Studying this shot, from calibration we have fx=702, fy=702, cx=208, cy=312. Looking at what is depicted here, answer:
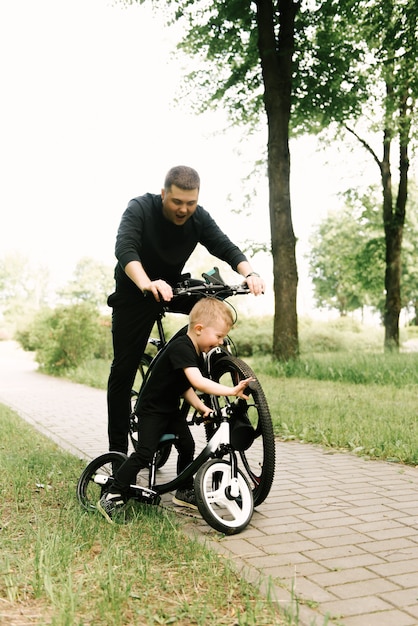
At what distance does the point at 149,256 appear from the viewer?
14.2 ft

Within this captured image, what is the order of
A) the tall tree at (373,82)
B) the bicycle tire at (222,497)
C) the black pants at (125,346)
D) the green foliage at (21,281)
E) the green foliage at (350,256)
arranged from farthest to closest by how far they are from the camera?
1. the green foliage at (21,281)
2. the green foliage at (350,256)
3. the tall tree at (373,82)
4. the black pants at (125,346)
5. the bicycle tire at (222,497)

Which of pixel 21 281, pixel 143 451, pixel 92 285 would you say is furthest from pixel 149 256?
pixel 21 281

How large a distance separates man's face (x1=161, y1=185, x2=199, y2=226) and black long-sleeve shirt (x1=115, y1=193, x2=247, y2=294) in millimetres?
152

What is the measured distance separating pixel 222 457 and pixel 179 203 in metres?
1.44

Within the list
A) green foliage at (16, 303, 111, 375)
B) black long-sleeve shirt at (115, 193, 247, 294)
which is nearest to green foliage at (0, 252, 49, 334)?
green foliage at (16, 303, 111, 375)

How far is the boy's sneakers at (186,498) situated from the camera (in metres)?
4.06

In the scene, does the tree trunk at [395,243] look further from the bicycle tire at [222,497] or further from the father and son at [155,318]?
the bicycle tire at [222,497]

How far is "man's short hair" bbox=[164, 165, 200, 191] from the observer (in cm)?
392

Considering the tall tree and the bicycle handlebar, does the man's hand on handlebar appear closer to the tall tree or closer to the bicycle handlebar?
the bicycle handlebar

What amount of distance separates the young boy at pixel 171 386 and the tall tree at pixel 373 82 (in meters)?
9.67

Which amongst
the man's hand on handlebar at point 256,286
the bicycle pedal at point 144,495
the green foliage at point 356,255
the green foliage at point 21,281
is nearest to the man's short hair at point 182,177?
the man's hand on handlebar at point 256,286

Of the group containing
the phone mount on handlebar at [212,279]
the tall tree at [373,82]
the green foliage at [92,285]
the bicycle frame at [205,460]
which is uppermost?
the tall tree at [373,82]

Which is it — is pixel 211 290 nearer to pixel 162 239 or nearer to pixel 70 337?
pixel 162 239

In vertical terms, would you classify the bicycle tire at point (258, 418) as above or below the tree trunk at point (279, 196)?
below
